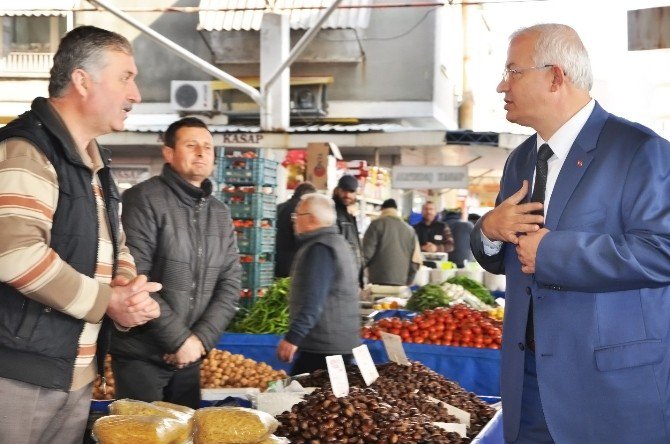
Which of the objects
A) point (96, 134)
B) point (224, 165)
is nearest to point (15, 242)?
point (96, 134)

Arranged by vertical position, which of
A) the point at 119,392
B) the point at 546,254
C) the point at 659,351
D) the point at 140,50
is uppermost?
the point at 140,50

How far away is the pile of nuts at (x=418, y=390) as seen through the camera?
3.82 metres

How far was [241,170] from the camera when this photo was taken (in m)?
8.66

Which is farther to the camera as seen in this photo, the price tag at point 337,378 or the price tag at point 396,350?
the price tag at point 396,350

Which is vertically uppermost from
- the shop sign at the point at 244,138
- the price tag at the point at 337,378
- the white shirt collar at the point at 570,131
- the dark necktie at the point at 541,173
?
the shop sign at the point at 244,138

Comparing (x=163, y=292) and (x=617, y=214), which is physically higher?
(x=617, y=214)

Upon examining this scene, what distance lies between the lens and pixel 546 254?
8.02 ft

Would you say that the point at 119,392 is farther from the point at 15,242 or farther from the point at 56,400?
the point at 15,242

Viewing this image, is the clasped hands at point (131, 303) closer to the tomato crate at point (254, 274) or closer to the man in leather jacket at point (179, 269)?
the man in leather jacket at point (179, 269)

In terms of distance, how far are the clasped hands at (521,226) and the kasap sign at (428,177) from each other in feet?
37.7

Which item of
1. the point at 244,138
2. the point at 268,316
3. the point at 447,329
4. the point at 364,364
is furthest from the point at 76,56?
the point at 244,138

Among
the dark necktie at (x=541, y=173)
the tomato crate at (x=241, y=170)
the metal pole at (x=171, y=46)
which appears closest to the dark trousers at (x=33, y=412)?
the dark necktie at (x=541, y=173)

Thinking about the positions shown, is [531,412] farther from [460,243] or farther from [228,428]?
[460,243]

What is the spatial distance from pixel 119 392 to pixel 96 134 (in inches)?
65.0
